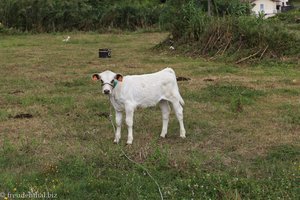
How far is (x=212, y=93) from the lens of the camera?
1065 centimetres

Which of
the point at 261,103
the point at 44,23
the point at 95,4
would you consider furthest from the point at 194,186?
the point at 95,4

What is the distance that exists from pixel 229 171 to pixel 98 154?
1773 millimetres

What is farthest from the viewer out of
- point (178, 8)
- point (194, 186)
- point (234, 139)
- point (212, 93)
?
point (178, 8)

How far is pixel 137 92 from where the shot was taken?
7000mm

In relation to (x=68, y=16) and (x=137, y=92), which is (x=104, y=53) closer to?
(x=137, y=92)

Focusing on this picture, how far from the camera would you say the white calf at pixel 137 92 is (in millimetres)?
6793

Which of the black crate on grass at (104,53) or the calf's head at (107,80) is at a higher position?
the calf's head at (107,80)

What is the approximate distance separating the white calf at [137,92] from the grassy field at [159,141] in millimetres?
477

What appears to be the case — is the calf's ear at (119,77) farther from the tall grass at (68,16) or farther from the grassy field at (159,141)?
the tall grass at (68,16)

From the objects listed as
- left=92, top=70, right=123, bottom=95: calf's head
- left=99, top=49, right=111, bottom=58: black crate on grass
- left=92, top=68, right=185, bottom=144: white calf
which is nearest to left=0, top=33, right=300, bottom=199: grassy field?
left=92, top=68, right=185, bottom=144: white calf

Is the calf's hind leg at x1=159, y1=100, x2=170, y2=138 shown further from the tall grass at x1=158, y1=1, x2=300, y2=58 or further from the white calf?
the tall grass at x1=158, y1=1, x2=300, y2=58

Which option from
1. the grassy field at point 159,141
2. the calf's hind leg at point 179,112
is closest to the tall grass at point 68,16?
the grassy field at point 159,141

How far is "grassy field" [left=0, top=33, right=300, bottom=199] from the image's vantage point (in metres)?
5.33

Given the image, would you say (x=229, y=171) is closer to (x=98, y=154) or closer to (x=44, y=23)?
(x=98, y=154)
